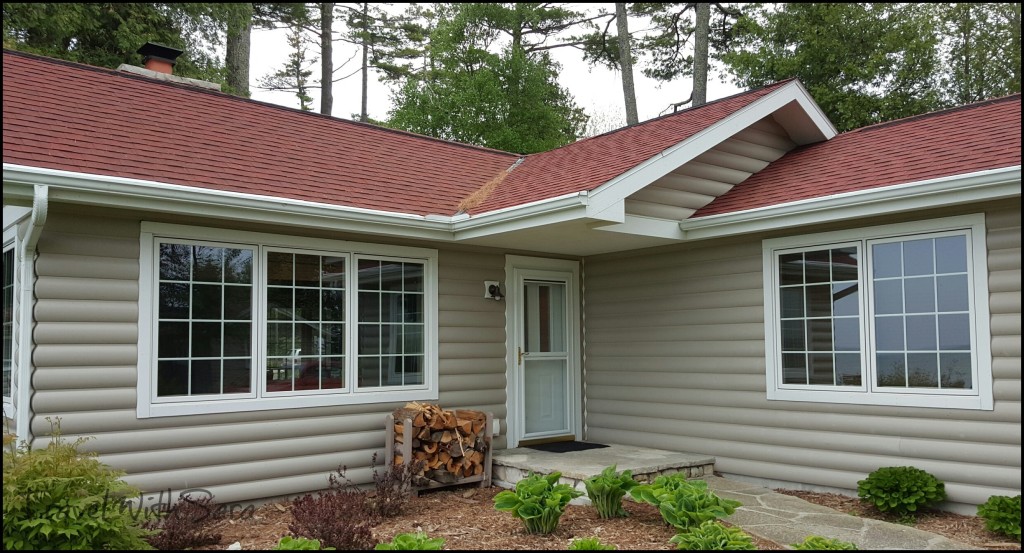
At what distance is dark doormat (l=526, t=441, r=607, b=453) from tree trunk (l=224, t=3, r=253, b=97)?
11.5m

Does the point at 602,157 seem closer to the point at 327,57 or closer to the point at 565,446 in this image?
the point at 565,446

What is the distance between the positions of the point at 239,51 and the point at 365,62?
6.14 meters

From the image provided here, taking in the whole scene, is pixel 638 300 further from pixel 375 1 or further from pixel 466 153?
pixel 375 1

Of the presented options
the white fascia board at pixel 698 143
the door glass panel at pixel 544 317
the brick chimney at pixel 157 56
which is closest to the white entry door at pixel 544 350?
the door glass panel at pixel 544 317

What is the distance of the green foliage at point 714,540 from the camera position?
4258 millimetres

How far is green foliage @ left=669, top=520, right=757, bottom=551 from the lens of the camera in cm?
426

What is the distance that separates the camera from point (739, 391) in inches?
274

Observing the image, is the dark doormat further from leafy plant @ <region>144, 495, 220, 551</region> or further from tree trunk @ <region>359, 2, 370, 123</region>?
tree trunk @ <region>359, 2, 370, 123</region>

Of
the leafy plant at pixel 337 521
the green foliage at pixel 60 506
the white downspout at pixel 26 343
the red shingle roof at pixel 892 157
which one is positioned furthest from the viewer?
the red shingle roof at pixel 892 157

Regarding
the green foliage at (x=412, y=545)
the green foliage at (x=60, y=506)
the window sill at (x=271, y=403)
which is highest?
the window sill at (x=271, y=403)

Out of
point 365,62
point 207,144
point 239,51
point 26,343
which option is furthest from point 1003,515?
point 365,62

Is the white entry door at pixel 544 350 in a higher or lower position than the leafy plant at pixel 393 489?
higher

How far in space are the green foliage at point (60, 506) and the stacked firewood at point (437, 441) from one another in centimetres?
221

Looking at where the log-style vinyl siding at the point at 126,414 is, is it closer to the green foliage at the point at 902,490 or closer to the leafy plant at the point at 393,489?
the leafy plant at the point at 393,489
